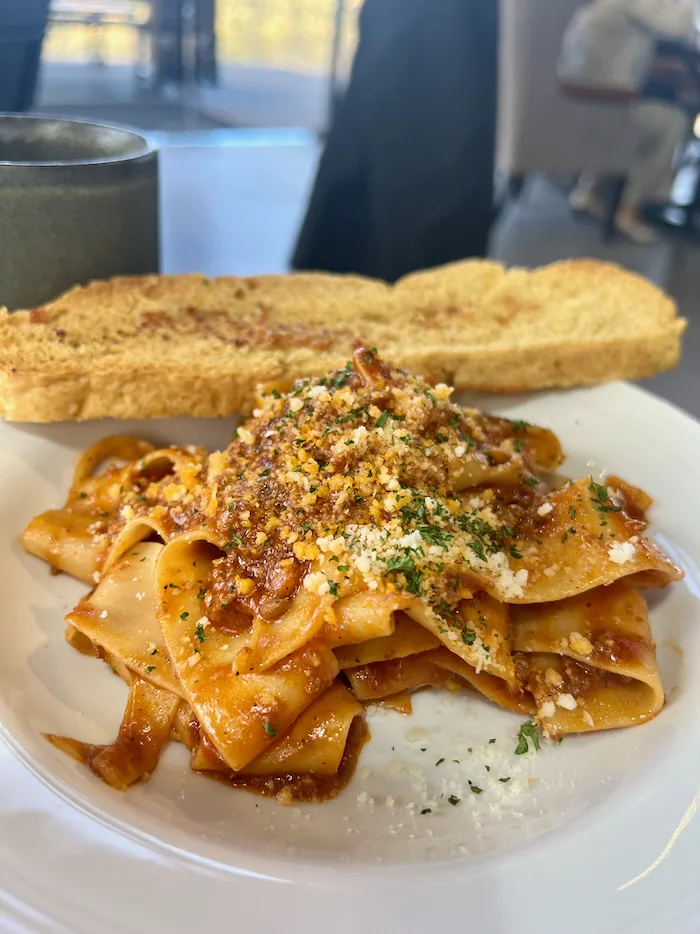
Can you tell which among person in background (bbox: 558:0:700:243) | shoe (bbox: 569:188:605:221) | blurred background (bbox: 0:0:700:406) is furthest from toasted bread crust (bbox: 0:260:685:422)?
shoe (bbox: 569:188:605:221)

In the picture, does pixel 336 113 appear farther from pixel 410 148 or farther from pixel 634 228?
pixel 634 228

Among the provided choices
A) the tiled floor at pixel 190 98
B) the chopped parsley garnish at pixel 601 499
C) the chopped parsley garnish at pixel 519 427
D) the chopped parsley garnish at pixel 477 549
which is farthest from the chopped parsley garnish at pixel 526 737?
the tiled floor at pixel 190 98

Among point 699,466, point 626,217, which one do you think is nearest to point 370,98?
point 699,466

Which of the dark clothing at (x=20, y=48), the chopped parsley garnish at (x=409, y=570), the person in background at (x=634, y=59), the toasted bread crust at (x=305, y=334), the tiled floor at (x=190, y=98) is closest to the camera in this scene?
the chopped parsley garnish at (x=409, y=570)

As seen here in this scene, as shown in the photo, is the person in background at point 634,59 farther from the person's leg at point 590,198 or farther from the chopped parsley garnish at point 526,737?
the chopped parsley garnish at point 526,737

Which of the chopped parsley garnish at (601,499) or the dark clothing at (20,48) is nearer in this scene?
the chopped parsley garnish at (601,499)
